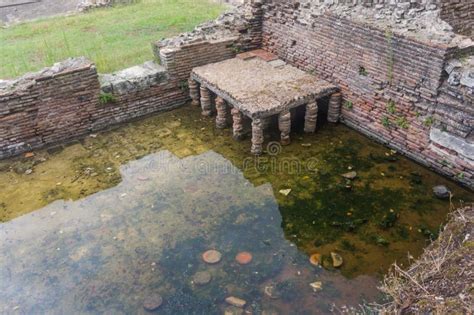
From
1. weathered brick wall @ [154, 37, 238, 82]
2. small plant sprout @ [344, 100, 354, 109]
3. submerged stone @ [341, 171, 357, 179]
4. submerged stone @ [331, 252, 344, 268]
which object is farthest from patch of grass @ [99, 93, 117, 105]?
submerged stone @ [331, 252, 344, 268]

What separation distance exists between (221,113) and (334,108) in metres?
1.82

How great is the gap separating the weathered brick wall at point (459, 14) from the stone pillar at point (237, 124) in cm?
316

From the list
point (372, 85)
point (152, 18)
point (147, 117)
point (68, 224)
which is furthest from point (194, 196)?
point (152, 18)

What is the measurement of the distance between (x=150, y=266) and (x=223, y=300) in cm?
92

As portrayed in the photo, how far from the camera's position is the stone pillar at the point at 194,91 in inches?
297

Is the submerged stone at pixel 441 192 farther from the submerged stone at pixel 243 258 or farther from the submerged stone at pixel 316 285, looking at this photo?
the submerged stone at pixel 243 258

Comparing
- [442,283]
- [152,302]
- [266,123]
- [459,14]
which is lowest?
[152,302]

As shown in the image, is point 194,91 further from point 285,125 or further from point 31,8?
point 31,8

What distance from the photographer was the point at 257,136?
610 centimetres

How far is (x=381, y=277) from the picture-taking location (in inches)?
166

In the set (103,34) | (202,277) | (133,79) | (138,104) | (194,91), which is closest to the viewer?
(202,277)

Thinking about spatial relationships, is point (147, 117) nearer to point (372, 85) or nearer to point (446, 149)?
point (372, 85)

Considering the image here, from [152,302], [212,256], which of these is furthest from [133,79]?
[152,302]

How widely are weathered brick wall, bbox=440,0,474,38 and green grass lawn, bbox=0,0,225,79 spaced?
556cm
